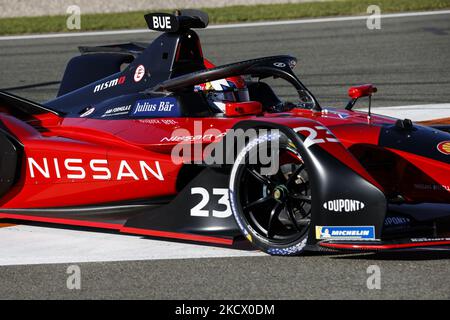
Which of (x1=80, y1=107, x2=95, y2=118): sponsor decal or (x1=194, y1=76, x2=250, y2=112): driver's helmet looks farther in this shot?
(x1=80, y1=107, x2=95, y2=118): sponsor decal

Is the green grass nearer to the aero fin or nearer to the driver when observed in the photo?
the aero fin

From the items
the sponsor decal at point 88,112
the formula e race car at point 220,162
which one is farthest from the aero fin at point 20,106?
the sponsor decal at point 88,112

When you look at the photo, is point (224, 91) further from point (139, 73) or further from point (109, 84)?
point (109, 84)

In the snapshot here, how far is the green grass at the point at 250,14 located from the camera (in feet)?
53.5

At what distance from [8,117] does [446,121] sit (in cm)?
435

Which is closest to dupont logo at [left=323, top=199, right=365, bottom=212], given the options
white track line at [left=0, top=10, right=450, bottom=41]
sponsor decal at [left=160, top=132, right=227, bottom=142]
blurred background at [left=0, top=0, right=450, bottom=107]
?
sponsor decal at [left=160, top=132, right=227, bottom=142]

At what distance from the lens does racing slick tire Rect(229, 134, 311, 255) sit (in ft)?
16.9

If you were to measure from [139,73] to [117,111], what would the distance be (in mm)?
494

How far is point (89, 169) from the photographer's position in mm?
6012

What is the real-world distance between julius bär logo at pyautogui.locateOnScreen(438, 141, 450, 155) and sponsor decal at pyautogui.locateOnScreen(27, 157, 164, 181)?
5.43ft

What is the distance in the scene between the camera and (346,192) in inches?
194

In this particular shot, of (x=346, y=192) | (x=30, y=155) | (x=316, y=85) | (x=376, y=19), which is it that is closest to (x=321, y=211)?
(x=346, y=192)

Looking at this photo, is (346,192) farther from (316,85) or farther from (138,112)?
(316,85)

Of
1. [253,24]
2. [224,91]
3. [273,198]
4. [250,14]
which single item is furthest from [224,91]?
[250,14]
